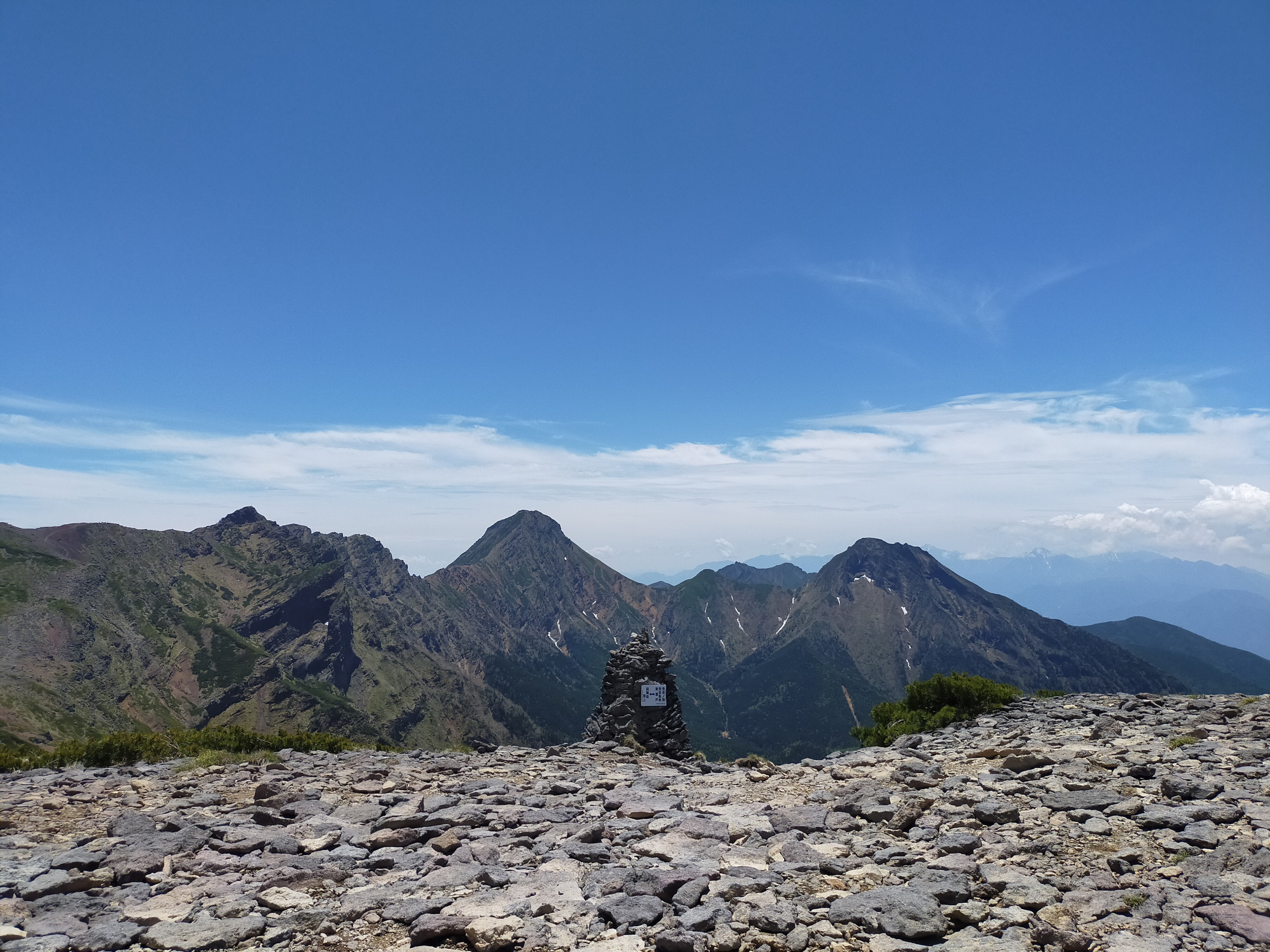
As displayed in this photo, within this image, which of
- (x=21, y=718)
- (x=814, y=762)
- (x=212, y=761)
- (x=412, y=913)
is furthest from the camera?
(x=21, y=718)

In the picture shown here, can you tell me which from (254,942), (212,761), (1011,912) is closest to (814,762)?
(1011,912)

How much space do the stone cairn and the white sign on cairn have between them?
0.07 m

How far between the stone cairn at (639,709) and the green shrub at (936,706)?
7.73 m

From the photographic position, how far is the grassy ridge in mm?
19406

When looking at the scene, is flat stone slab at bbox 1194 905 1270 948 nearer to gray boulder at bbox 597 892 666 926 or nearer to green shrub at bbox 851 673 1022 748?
gray boulder at bbox 597 892 666 926

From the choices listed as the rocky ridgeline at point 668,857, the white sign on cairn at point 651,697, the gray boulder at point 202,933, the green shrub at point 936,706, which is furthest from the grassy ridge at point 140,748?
the green shrub at point 936,706

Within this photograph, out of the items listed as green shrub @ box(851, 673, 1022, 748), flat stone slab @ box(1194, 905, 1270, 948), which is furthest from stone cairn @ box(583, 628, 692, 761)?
flat stone slab @ box(1194, 905, 1270, 948)

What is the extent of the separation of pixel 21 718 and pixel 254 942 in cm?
21578

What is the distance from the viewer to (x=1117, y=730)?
62.2ft

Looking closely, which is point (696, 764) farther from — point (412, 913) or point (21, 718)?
point (21, 718)

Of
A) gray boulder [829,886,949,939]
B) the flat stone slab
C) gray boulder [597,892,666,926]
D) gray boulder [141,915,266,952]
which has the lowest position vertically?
gray boulder [141,915,266,952]

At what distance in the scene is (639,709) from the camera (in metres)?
28.1

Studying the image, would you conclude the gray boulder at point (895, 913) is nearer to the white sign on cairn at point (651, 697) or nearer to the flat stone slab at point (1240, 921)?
the flat stone slab at point (1240, 921)

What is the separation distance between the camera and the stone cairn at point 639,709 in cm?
2777
